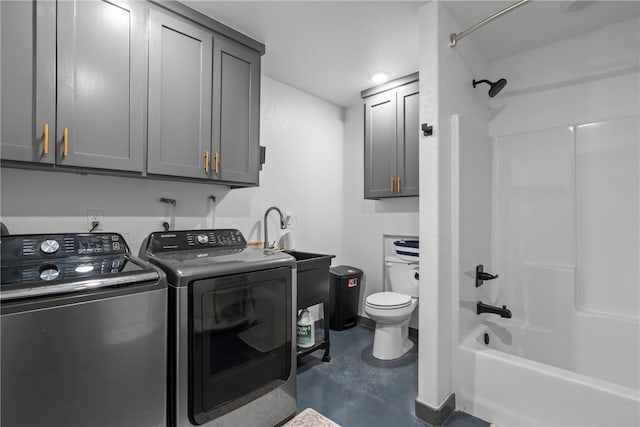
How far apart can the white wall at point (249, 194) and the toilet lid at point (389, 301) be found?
2.97 ft

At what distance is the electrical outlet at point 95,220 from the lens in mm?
1783

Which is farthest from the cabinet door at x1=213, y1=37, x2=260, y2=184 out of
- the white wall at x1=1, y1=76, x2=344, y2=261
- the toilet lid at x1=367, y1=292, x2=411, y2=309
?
the toilet lid at x1=367, y1=292, x2=411, y2=309

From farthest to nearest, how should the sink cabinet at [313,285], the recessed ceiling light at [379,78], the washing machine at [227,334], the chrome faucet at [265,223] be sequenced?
the recessed ceiling light at [379,78] < the chrome faucet at [265,223] < the sink cabinet at [313,285] < the washing machine at [227,334]

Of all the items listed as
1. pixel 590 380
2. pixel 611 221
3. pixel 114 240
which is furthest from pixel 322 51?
pixel 590 380

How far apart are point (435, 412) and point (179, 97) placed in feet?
7.98

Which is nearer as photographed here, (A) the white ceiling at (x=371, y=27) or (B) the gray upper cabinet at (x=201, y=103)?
(B) the gray upper cabinet at (x=201, y=103)

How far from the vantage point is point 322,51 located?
2.39 m

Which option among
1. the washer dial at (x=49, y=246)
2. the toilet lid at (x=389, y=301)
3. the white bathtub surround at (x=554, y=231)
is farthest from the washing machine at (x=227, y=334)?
the white bathtub surround at (x=554, y=231)

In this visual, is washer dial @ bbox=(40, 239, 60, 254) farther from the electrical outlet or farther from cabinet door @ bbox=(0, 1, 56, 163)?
cabinet door @ bbox=(0, 1, 56, 163)

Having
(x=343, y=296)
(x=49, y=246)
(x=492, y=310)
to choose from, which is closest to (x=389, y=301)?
(x=343, y=296)

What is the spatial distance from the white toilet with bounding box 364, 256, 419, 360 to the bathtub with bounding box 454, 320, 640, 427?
593mm

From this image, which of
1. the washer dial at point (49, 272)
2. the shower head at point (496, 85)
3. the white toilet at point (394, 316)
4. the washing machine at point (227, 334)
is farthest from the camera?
the white toilet at point (394, 316)

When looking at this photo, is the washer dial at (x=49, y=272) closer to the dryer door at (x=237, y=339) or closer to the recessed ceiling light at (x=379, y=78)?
the dryer door at (x=237, y=339)

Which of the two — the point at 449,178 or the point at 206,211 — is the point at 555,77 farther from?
the point at 206,211
